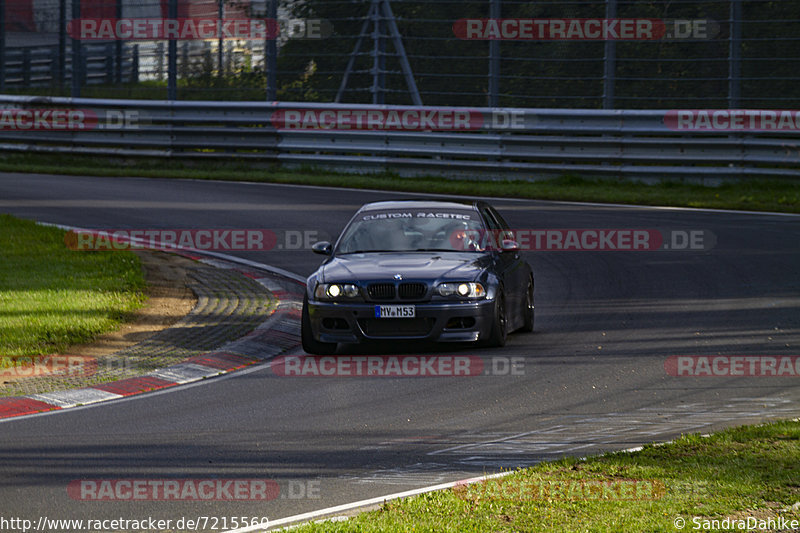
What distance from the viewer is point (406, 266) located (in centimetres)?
1119

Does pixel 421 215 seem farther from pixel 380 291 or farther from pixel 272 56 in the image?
pixel 272 56

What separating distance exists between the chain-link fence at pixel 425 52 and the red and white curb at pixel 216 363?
10.7 meters

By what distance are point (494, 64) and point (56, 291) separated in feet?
42.9

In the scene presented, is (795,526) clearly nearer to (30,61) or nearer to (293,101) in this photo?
(293,101)

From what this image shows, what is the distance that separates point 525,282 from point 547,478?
560cm

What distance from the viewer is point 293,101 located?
25.6 m

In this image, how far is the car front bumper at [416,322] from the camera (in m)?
10.8

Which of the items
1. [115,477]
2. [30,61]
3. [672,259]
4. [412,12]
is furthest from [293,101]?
[115,477]

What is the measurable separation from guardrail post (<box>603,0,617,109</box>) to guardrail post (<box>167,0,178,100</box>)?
362 inches

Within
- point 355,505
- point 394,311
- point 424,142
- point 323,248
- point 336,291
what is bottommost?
point 355,505

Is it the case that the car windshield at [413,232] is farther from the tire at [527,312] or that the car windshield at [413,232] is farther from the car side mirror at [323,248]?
the tire at [527,312]

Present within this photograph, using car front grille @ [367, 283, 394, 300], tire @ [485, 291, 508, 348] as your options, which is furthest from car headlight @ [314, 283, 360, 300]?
tire @ [485, 291, 508, 348]

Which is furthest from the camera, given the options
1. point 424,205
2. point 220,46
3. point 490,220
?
point 220,46

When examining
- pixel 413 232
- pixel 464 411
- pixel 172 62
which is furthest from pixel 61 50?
pixel 464 411
